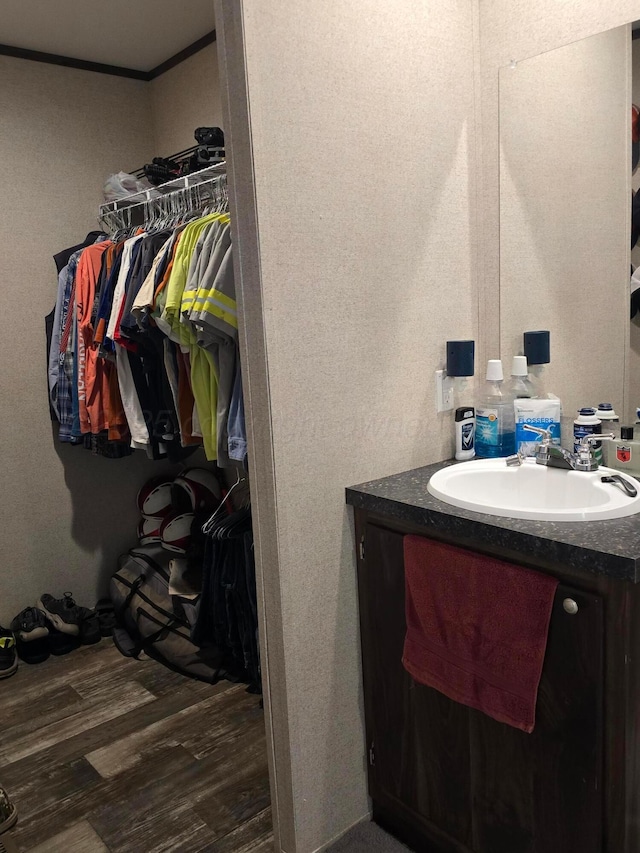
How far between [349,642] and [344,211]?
1057 millimetres

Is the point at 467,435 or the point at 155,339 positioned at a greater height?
the point at 155,339

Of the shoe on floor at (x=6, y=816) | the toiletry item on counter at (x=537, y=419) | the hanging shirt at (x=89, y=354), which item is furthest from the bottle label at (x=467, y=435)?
the hanging shirt at (x=89, y=354)

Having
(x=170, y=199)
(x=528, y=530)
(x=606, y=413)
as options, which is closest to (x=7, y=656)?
(x=170, y=199)

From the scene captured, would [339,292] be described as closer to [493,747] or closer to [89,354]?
[493,747]

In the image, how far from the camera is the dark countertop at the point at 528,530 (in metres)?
1.17

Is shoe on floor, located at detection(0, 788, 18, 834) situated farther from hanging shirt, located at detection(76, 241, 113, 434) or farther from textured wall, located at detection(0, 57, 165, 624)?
textured wall, located at detection(0, 57, 165, 624)

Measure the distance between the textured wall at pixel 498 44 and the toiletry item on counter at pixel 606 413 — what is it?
0.07 meters

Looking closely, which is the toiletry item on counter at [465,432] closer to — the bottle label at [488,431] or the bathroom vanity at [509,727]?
the bottle label at [488,431]

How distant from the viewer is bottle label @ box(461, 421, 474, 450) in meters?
1.86

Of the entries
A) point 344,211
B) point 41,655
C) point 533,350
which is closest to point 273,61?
point 344,211

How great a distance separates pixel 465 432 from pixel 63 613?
6.40ft

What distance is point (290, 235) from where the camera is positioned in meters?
1.49

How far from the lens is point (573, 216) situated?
176 centimetres

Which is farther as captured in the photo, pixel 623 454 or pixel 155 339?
pixel 155 339
